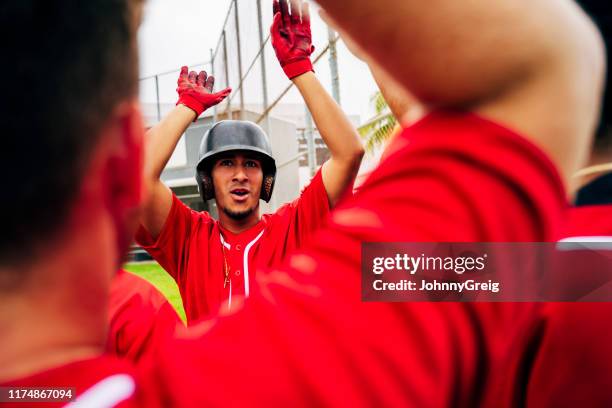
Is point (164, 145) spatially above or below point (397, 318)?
above

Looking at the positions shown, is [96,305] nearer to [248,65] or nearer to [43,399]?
[43,399]

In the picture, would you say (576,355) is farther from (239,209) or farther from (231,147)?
(231,147)

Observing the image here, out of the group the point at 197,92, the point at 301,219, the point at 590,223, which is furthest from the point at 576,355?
the point at 197,92

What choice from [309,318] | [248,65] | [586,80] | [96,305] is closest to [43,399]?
[96,305]

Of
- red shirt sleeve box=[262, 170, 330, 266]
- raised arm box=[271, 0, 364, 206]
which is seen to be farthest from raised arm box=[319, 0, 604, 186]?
red shirt sleeve box=[262, 170, 330, 266]

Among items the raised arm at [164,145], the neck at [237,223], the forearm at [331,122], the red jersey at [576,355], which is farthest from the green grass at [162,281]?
the red jersey at [576,355]

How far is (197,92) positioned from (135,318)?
1.73 meters

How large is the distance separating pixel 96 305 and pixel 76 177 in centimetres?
9

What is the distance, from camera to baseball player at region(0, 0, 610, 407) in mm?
280

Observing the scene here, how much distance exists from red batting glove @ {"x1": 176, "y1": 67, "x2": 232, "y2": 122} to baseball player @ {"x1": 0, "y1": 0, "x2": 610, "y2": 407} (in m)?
2.11

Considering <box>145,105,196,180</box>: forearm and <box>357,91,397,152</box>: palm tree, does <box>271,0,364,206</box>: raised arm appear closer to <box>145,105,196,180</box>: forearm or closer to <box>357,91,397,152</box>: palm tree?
<box>145,105,196,180</box>: forearm

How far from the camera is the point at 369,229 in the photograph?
0.33 metres

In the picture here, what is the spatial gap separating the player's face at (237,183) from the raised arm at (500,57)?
216 centimetres

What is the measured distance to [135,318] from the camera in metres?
0.86
